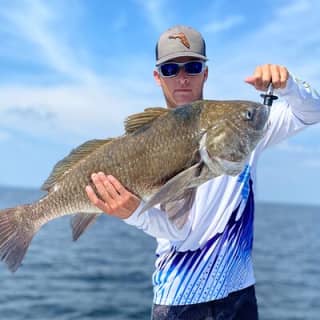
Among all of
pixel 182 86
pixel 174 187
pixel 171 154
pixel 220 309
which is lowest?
pixel 220 309

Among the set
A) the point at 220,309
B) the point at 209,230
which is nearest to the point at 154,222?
the point at 209,230

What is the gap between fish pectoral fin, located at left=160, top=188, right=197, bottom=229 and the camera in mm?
4359

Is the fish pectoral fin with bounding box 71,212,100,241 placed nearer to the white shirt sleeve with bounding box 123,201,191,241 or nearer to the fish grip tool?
the white shirt sleeve with bounding box 123,201,191,241

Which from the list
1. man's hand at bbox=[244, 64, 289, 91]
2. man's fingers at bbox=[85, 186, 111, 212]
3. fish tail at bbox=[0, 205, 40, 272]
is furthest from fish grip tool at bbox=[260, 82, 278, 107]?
fish tail at bbox=[0, 205, 40, 272]

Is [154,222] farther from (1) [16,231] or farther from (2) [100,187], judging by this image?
(1) [16,231]

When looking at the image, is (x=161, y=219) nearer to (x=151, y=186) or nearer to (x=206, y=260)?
(x=151, y=186)

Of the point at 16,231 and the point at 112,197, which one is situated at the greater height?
the point at 112,197

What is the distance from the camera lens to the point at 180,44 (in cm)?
477

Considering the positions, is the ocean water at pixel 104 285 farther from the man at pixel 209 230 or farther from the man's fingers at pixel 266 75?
the man's fingers at pixel 266 75

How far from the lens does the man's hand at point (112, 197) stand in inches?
166

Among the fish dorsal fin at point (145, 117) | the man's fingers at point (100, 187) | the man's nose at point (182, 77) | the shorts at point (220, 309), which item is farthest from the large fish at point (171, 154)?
the shorts at point (220, 309)

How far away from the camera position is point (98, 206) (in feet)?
14.4

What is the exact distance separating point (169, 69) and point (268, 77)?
1.03 m

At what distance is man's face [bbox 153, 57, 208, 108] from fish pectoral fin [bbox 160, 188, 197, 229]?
981 millimetres
